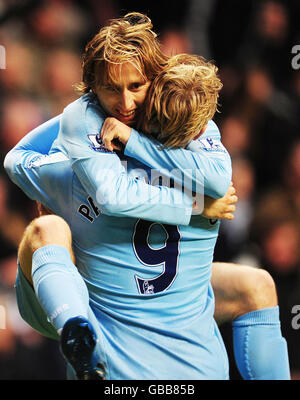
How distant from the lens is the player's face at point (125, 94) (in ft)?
4.28

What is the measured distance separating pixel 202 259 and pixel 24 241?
15.9 inches

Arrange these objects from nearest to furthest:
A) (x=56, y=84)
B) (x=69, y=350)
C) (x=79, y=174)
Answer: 1. (x=69, y=350)
2. (x=79, y=174)
3. (x=56, y=84)

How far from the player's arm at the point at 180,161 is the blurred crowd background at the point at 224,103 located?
44cm

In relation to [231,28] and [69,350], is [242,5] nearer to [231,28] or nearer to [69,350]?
[231,28]

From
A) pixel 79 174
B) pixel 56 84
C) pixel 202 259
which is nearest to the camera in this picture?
pixel 79 174

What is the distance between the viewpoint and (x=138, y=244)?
1.40m

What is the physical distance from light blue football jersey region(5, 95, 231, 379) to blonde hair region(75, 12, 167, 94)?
7 centimetres

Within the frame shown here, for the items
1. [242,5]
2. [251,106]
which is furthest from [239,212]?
[242,5]

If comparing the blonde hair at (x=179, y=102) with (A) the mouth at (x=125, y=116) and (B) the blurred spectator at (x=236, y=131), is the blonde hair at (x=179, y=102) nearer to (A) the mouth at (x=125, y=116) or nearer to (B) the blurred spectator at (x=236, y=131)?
(A) the mouth at (x=125, y=116)

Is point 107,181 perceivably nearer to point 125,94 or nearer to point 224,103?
point 125,94

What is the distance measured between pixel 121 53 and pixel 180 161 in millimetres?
255

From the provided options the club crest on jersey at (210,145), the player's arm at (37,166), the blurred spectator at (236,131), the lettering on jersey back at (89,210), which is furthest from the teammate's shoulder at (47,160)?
the blurred spectator at (236,131)

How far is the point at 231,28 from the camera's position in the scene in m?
1.82
